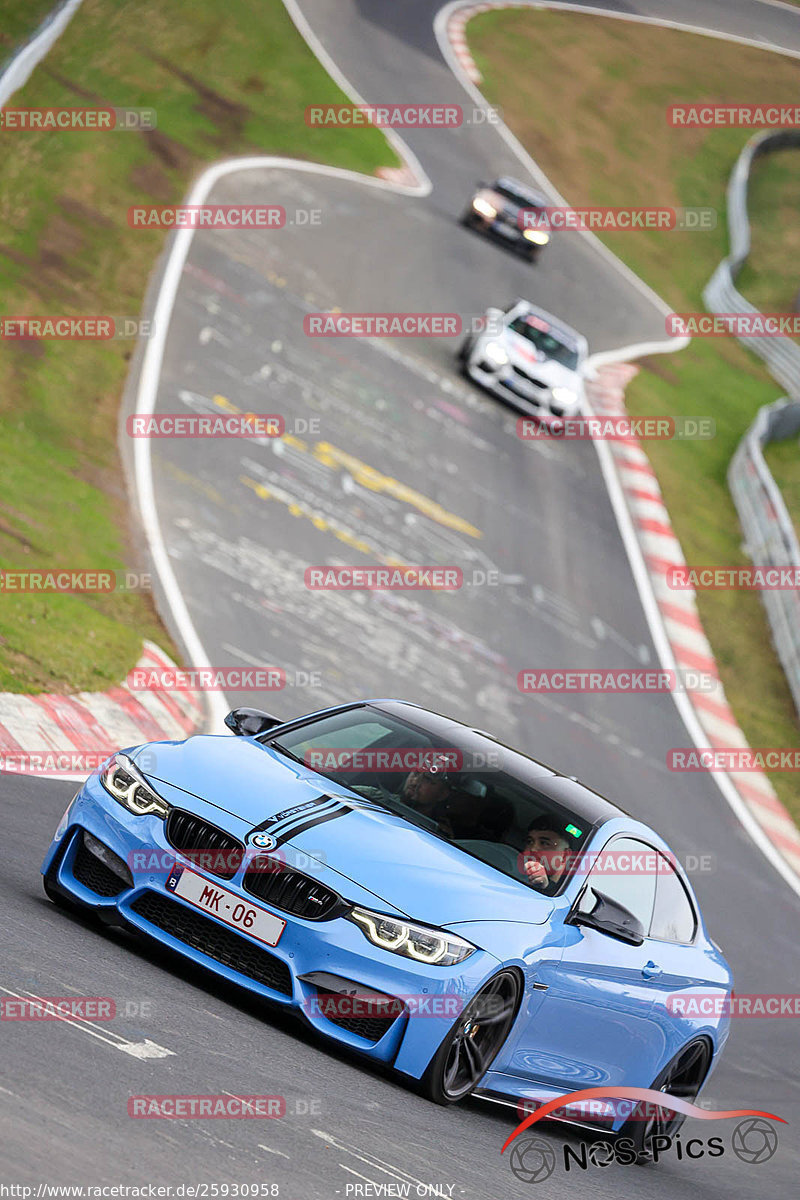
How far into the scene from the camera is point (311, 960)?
21.0ft

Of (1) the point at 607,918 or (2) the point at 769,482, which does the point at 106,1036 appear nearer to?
(1) the point at 607,918

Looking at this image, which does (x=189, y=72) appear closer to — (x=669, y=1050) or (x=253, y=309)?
(x=253, y=309)

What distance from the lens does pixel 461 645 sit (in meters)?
16.8

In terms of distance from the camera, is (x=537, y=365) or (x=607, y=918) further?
(x=537, y=365)

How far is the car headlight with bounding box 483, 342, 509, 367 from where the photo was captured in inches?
984

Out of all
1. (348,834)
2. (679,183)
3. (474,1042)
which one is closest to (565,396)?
(348,834)

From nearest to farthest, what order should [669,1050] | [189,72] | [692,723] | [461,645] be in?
[669,1050] < [461,645] < [692,723] < [189,72]

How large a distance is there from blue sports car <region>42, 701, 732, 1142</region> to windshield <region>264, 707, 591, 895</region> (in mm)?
12

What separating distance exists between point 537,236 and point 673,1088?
1074 inches

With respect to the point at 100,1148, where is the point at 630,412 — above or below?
below

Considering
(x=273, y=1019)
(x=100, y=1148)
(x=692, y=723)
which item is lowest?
(x=692, y=723)

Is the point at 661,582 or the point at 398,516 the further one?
the point at 661,582

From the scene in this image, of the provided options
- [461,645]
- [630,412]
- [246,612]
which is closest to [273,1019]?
[246,612]

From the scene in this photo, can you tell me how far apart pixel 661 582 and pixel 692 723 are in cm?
403
